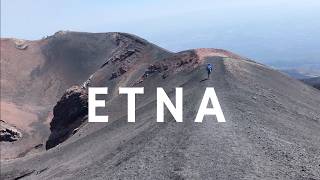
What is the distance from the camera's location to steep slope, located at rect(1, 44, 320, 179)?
2544 centimetres

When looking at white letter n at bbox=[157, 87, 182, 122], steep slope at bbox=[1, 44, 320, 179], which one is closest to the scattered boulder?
steep slope at bbox=[1, 44, 320, 179]

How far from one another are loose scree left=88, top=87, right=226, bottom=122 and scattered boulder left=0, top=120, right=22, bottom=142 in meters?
12.3

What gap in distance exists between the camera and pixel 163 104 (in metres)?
41.3

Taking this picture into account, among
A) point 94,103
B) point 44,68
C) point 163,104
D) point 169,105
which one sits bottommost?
point 94,103

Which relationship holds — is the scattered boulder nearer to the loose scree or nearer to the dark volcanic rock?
the dark volcanic rock

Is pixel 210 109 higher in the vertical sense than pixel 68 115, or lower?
higher

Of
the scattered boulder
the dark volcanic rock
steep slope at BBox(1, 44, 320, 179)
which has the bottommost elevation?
the scattered boulder

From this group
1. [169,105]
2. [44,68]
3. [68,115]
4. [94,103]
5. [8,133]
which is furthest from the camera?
[44,68]

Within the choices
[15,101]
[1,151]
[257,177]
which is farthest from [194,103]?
[15,101]

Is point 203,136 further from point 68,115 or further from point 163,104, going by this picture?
point 68,115

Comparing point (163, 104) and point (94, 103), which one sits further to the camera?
point (94, 103)

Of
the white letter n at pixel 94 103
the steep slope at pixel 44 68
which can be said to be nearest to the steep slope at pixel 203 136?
the white letter n at pixel 94 103

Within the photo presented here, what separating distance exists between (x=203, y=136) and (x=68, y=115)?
37.2 m

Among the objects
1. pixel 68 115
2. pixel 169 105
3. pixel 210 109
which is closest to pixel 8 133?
pixel 68 115
